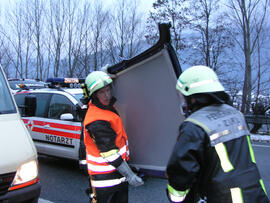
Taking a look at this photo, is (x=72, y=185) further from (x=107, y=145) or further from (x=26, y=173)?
(x=107, y=145)

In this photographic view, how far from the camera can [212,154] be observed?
1541mm

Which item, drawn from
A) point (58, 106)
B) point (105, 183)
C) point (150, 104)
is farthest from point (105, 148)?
point (58, 106)

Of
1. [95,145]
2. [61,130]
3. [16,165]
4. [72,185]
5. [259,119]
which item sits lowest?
Answer: [259,119]

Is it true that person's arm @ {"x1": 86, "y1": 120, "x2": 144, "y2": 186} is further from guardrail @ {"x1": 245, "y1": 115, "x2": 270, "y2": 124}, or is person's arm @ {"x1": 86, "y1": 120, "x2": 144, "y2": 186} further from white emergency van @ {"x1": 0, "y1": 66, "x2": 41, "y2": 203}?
guardrail @ {"x1": 245, "y1": 115, "x2": 270, "y2": 124}

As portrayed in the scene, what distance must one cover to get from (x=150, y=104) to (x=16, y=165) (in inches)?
60.2

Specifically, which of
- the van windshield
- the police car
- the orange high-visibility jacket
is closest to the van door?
the police car

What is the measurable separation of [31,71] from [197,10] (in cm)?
1662

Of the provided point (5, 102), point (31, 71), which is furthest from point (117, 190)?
point (31, 71)

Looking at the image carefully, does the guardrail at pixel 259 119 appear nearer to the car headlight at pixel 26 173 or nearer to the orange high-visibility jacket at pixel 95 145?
the orange high-visibility jacket at pixel 95 145

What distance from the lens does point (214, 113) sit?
164 cm

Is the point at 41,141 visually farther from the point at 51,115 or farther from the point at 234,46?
the point at 234,46

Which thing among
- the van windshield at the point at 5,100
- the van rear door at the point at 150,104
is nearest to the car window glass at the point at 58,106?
the van windshield at the point at 5,100

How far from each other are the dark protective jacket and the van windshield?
Answer: 2.56 metres

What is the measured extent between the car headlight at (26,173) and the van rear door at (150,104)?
1.11m
